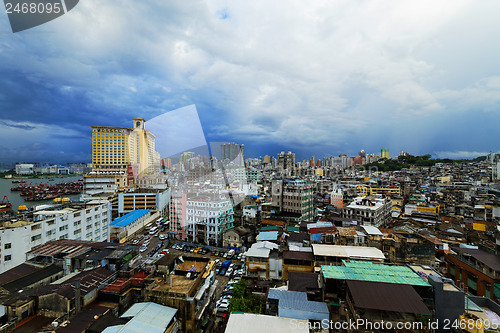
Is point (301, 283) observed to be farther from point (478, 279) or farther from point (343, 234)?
point (478, 279)

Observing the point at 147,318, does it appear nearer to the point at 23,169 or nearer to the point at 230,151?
the point at 230,151

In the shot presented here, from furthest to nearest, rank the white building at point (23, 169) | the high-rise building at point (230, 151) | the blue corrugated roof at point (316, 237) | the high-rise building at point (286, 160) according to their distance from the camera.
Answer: the white building at point (23, 169) → the high-rise building at point (286, 160) → the high-rise building at point (230, 151) → the blue corrugated roof at point (316, 237)

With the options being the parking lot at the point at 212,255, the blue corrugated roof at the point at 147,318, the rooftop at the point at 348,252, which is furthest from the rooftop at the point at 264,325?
the parking lot at the point at 212,255

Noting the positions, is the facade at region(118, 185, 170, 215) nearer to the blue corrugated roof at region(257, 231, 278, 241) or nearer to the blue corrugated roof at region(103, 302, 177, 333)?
the blue corrugated roof at region(257, 231, 278, 241)

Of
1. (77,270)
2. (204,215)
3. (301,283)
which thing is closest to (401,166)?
(204,215)

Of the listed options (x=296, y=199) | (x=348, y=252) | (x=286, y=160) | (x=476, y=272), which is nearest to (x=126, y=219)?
(x=296, y=199)

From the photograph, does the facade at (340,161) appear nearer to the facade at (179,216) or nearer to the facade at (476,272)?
the facade at (179,216)
